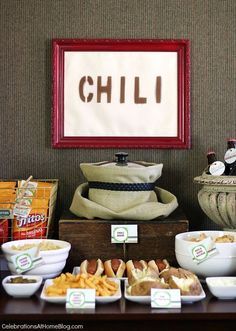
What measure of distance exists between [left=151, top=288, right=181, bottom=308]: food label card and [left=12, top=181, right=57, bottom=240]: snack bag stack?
0.59 meters

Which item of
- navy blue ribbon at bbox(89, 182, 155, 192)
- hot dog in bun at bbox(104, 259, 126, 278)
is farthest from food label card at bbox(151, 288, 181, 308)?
navy blue ribbon at bbox(89, 182, 155, 192)

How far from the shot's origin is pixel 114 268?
1.65 meters

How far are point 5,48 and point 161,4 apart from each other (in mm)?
705

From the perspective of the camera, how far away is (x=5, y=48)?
2121 mm

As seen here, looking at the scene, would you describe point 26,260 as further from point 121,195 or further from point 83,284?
point 121,195

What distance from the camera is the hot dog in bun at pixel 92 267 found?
162cm

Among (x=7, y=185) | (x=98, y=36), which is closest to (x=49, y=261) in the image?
(x=7, y=185)

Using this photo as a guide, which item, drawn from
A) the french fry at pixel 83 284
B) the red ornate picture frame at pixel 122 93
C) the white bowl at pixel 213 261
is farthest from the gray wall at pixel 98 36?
the french fry at pixel 83 284

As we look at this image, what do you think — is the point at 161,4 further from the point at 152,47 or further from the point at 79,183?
the point at 79,183

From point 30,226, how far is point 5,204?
127 millimetres

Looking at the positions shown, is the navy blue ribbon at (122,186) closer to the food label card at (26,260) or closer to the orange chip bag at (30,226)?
the orange chip bag at (30,226)

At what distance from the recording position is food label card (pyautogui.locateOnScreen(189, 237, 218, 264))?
1.59 meters

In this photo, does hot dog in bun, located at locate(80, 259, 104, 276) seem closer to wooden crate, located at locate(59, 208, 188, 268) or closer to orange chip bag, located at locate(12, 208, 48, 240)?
wooden crate, located at locate(59, 208, 188, 268)

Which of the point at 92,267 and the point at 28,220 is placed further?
the point at 28,220
